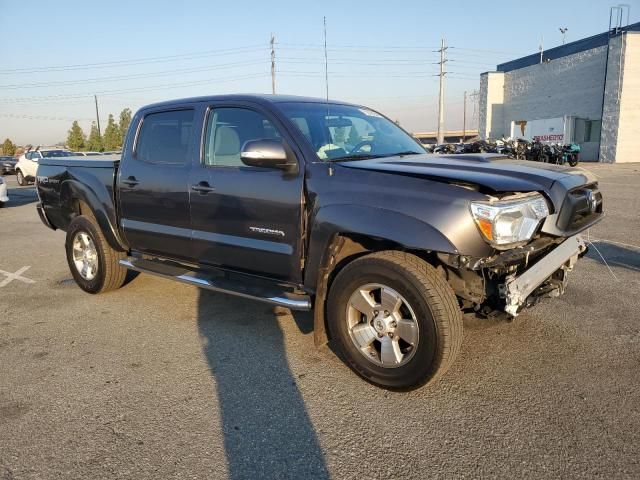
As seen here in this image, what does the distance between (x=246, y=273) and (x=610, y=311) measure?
10.6 ft

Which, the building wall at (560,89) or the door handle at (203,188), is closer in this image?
the door handle at (203,188)

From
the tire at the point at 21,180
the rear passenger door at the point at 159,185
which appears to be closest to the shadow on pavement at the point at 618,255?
the rear passenger door at the point at 159,185

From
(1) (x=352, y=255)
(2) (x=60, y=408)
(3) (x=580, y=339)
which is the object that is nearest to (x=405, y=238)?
(1) (x=352, y=255)

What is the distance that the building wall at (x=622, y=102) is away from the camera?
96.6 feet

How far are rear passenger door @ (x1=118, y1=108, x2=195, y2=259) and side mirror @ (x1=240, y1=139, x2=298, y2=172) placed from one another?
1023 mm

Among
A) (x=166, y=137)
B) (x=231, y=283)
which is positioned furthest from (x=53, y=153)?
(x=231, y=283)

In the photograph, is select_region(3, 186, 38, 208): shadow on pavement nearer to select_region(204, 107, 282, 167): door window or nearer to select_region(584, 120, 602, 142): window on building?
select_region(204, 107, 282, 167): door window

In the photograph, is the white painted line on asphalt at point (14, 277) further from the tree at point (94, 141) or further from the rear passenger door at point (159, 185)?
the tree at point (94, 141)

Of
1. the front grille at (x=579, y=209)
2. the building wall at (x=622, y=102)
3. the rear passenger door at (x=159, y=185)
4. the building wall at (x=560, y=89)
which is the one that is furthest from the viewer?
the building wall at (x=560, y=89)

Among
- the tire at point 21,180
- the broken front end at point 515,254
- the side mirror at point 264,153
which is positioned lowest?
the tire at point 21,180

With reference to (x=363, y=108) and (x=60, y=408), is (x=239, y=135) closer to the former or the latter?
(x=363, y=108)

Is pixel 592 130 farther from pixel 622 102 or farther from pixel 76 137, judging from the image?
pixel 76 137

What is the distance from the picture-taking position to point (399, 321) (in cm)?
315

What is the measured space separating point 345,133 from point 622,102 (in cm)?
3226
